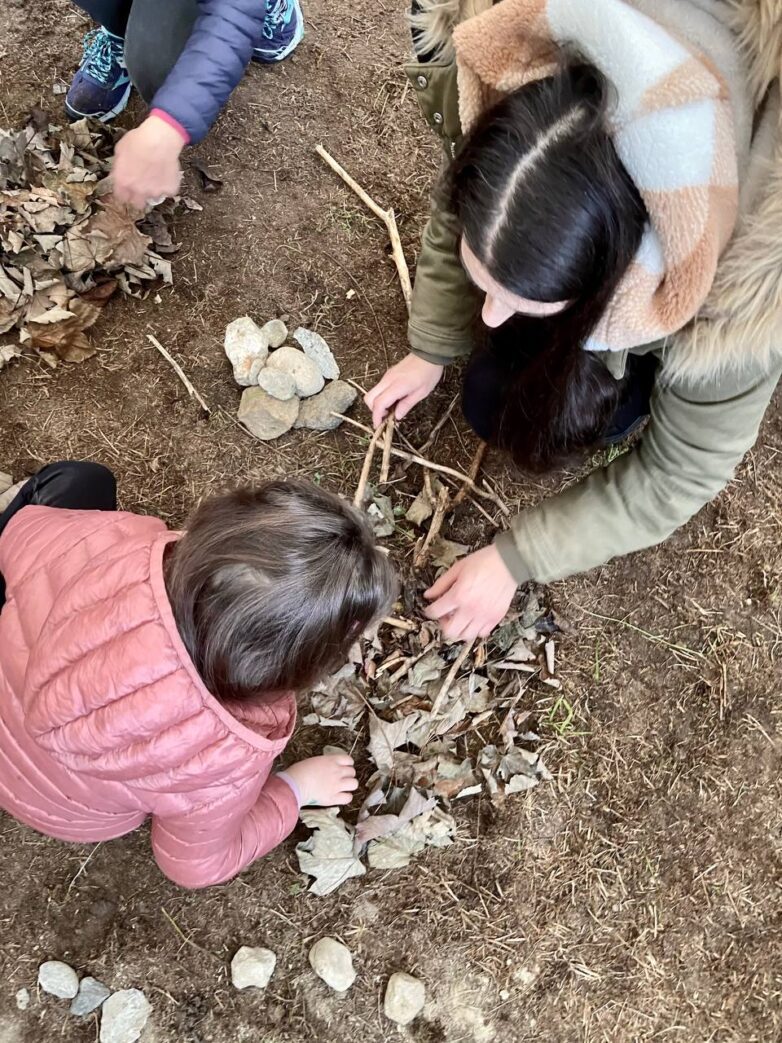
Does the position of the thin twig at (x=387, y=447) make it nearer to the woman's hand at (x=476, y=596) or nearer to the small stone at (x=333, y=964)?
the woman's hand at (x=476, y=596)

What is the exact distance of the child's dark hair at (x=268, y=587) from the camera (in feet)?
4.07

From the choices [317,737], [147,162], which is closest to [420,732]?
[317,737]

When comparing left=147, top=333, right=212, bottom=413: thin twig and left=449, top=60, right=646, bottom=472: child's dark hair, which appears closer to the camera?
left=449, top=60, right=646, bottom=472: child's dark hair

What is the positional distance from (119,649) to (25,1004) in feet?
4.47

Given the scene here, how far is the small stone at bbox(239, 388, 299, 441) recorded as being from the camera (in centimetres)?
235

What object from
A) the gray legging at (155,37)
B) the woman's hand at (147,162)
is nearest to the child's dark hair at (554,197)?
the woman's hand at (147,162)

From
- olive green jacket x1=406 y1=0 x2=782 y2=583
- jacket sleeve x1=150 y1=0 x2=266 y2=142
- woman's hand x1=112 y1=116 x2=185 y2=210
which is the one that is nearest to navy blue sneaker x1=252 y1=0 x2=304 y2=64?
jacket sleeve x1=150 y1=0 x2=266 y2=142

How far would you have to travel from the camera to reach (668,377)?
1500 mm

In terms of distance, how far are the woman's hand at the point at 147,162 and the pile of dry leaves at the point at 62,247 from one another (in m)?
0.54

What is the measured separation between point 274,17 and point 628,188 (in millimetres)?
1961

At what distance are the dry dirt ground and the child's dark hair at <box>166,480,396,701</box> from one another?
1.03 metres

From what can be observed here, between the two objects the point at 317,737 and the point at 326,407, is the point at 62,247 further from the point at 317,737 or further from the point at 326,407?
the point at 317,737

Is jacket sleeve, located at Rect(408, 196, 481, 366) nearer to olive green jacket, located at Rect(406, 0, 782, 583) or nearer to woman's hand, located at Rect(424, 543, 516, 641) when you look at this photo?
olive green jacket, located at Rect(406, 0, 782, 583)

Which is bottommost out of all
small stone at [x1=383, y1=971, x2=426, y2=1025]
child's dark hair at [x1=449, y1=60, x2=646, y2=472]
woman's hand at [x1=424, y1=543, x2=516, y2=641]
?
small stone at [x1=383, y1=971, x2=426, y2=1025]
